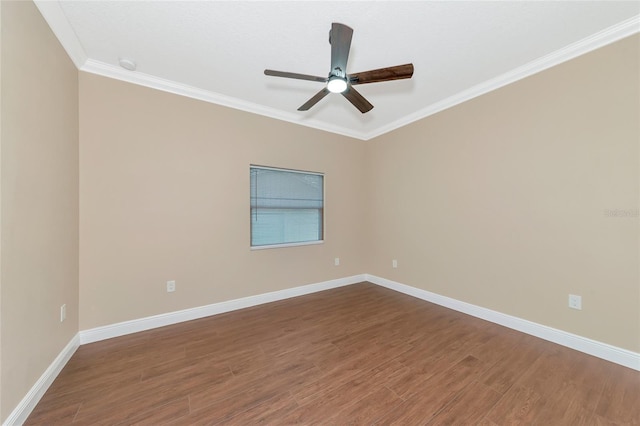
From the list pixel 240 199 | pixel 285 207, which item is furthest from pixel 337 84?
pixel 285 207

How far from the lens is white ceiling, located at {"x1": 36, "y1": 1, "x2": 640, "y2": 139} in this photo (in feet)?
5.72

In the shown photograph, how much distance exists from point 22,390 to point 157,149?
2.10 m

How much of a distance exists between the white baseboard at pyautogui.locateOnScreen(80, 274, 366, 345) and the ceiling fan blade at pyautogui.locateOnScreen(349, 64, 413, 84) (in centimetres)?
277

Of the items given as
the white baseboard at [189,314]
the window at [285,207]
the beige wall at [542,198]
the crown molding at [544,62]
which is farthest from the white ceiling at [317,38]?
the white baseboard at [189,314]

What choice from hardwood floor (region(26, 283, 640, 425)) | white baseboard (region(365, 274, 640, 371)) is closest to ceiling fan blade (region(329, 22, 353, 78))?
hardwood floor (region(26, 283, 640, 425))

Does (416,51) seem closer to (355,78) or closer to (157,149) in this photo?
(355,78)

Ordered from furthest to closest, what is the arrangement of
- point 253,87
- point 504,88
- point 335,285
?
point 335,285 < point 253,87 < point 504,88

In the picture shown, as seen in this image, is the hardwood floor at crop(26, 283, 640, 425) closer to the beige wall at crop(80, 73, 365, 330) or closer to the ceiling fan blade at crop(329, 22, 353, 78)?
the beige wall at crop(80, 73, 365, 330)

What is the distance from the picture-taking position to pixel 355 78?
73.5 inches

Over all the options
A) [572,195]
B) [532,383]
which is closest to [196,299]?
[532,383]

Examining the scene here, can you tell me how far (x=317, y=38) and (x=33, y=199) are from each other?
2.34 meters

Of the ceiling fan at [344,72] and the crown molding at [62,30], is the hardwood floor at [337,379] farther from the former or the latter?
the crown molding at [62,30]

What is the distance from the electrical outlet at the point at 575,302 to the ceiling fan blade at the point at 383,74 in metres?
2.43

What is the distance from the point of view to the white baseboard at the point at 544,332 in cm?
193
